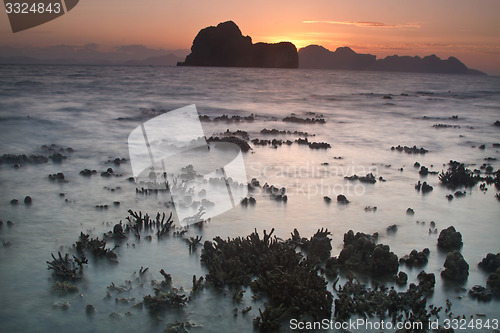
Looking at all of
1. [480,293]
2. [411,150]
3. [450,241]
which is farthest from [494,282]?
[411,150]

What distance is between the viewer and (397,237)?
792 cm

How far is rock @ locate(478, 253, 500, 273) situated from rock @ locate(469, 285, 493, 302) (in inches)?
28.2

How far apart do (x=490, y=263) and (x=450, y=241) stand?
2.65 ft

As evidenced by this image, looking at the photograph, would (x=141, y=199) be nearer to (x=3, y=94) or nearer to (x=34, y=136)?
(x=34, y=136)

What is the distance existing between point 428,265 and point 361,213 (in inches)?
93.8

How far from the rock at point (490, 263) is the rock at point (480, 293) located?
28.2 inches

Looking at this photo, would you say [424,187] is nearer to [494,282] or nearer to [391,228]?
[391,228]

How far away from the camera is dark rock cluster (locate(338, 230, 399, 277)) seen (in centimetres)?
656

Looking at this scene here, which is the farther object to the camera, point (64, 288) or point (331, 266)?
point (331, 266)

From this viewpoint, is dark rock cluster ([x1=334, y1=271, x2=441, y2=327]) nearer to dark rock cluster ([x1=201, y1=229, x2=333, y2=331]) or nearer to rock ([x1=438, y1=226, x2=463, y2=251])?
dark rock cluster ([x1=201, y1=229, x2=333, y2=331])

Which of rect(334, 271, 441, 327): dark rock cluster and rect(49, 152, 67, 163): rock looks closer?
rect(334, 271, 441, 327): dark rock cluster

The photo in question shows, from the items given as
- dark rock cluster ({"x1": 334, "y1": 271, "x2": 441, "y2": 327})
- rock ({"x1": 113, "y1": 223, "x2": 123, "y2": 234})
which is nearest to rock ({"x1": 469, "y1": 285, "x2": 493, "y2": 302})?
dark rock cluster ({"x1": 334, "y1": 271, "x2": 441, "y2": 327})

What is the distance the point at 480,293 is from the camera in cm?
603

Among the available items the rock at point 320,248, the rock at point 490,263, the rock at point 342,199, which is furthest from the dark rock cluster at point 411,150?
the rock at point 320,248
